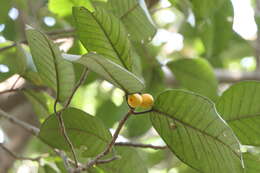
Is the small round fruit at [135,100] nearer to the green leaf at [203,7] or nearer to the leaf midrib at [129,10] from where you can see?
the leaf midrib at [129,10]

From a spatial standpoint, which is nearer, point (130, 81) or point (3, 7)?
point (130, 81)

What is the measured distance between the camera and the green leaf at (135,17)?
3.07 feet

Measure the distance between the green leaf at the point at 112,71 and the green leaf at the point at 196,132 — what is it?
0.07 metres

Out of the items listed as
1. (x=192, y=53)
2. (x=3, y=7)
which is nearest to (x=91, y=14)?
(x=3, y=7)

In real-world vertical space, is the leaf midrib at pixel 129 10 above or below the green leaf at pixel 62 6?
above

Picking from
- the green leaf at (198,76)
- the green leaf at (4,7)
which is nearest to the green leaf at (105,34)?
the green leaf at (4,7)

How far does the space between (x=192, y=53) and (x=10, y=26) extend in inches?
42.6

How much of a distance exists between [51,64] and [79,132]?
0.18 metres

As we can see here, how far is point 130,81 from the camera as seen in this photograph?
0.71m

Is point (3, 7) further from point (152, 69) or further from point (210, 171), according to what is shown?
point (210, 171)

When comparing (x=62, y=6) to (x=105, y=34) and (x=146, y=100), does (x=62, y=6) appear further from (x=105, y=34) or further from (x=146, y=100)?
(x=146, y=100)

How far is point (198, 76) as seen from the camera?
57.1 inches

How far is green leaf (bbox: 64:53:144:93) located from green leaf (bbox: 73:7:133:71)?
8cm

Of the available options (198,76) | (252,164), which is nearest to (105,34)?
(252,164)
